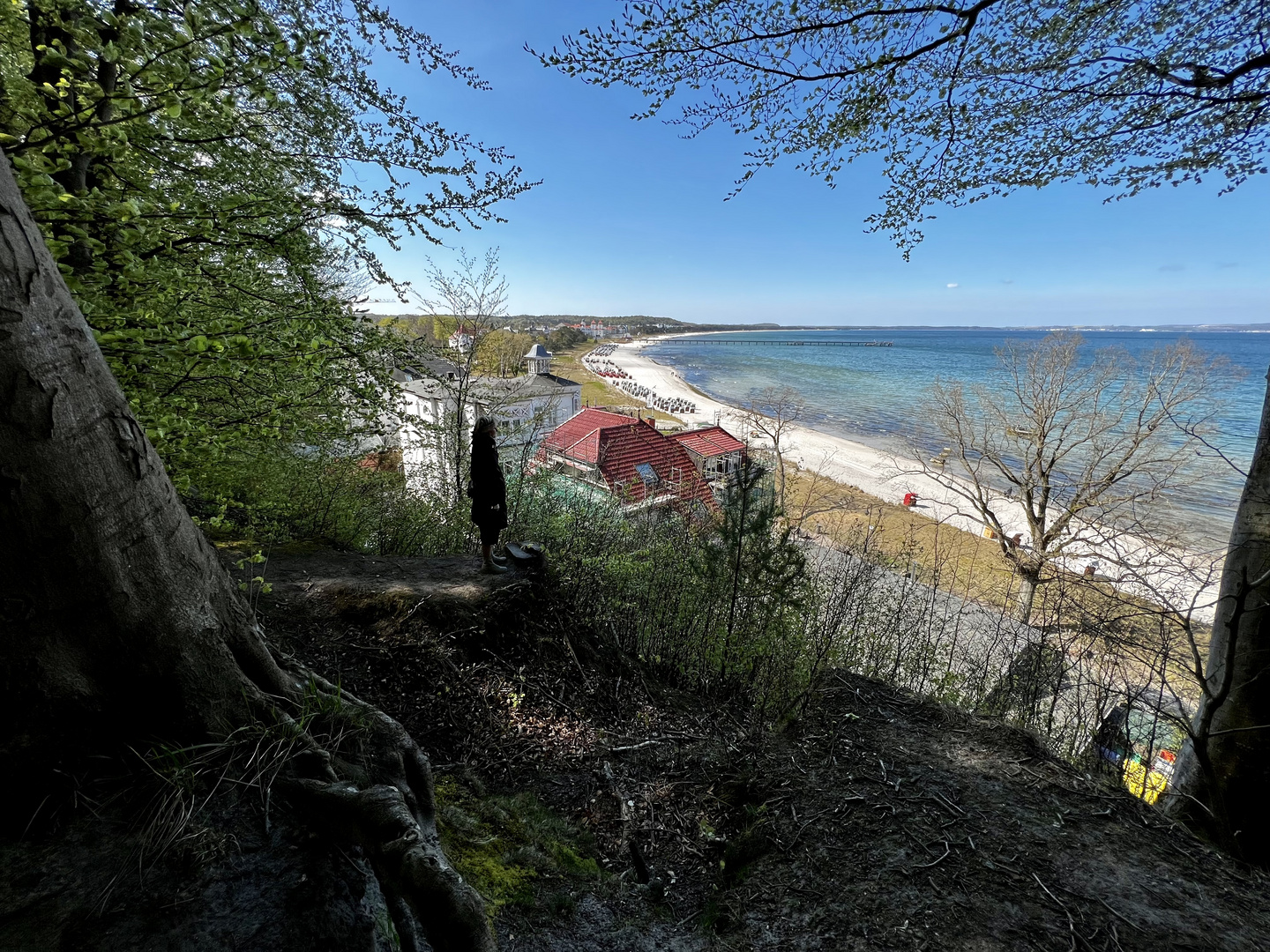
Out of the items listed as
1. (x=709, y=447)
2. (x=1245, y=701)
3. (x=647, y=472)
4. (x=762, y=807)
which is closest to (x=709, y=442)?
(x=709, y=447)

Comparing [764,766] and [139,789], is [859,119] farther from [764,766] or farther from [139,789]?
[139,789]

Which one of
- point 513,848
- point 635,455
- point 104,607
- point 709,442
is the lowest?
point 709,442

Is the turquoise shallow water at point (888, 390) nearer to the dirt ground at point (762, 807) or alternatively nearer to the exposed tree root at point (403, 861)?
the dirt ground at point (762, 807)

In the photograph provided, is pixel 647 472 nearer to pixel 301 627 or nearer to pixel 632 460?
pixel 632 460

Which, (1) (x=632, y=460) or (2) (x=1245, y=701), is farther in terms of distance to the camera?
(1) (x=632, y=460)

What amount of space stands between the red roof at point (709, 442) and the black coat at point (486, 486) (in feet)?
55.2

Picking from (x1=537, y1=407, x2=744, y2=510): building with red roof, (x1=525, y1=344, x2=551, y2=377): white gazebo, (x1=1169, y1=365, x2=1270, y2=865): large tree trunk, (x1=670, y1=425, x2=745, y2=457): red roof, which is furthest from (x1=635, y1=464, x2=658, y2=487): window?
(x1=525, y1=344, x2=551, y2=377): white gazebo

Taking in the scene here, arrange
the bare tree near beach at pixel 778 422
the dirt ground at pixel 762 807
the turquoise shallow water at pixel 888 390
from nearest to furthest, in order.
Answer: the dirt ground at pixel 762 807, the bare tree near beach at pixel 778 422, the turquoise shallow water at pixel 888 390

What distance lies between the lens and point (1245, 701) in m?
3.41

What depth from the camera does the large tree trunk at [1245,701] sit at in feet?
10.9

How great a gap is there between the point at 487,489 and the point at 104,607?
4137 mm

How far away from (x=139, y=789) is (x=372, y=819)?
0.66 metres

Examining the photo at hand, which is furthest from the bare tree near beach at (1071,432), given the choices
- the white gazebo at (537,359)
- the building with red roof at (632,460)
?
the white gazebo at (537,359)

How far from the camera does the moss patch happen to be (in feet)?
8.21
